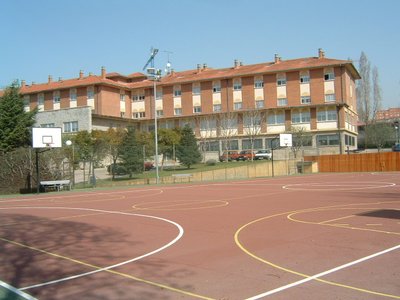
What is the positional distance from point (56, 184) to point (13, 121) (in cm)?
1638

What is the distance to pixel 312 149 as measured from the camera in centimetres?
6825

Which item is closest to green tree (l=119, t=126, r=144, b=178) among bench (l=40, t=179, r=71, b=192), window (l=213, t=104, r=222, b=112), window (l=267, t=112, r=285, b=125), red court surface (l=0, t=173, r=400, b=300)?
bench (l=40, t=179, r=71, b=192)

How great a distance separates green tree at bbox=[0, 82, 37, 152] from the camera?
4694 centimetres

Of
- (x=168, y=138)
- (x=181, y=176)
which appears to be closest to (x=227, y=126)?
(x=168, y=138)

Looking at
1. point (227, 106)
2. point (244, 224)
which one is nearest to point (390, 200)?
point (244, 224)

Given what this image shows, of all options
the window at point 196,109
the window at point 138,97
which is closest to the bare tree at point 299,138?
the window at point 196,109

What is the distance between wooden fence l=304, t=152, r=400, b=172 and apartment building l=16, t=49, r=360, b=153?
11.1m

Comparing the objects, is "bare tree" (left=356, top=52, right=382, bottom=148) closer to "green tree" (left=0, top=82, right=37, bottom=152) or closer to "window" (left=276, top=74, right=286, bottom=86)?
"window" (left=276, top=74, right=286, bottom=86)

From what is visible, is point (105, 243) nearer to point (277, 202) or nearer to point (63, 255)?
point (63, 255)

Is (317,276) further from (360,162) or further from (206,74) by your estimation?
(206,74)

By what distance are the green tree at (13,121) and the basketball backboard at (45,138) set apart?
48.4 ft

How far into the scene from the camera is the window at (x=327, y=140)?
226ft

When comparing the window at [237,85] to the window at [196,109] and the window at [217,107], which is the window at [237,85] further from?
the window at [196,109]

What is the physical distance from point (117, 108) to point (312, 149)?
32984mm
